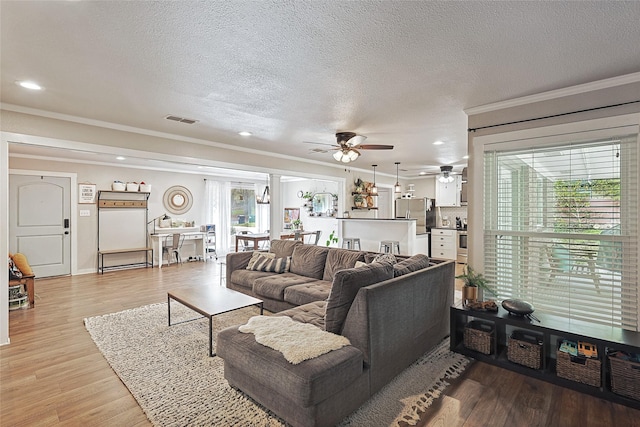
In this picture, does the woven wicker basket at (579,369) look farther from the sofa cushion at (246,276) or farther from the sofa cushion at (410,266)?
the sofa cushion at (246,276)

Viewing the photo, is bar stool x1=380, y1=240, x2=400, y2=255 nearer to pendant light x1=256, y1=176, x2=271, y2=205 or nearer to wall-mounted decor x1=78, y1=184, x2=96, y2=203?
pendant light x1=256, y1=176, x2=271, y2=205

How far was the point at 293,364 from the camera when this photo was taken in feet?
6.13

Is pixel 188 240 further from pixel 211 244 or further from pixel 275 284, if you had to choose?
pixel 275 284

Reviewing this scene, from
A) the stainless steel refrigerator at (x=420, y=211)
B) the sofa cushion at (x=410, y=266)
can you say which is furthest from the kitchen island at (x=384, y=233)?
the sofa cushion at (x=410, y=266)

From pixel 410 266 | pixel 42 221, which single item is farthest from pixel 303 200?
pixel 410 266

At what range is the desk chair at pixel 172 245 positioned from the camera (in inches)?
297

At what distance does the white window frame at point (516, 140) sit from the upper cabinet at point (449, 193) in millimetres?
6019

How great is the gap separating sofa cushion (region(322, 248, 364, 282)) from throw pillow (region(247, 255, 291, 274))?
0.66m

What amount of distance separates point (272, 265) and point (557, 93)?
382 cm

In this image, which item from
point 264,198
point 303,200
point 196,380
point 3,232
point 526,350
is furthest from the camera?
point 303,200

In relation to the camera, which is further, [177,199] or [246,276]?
[177,199]

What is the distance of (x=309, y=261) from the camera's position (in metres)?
4.43

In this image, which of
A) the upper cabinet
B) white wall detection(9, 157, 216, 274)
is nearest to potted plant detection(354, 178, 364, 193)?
the upper cabinet

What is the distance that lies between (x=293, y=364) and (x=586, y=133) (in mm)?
3048
